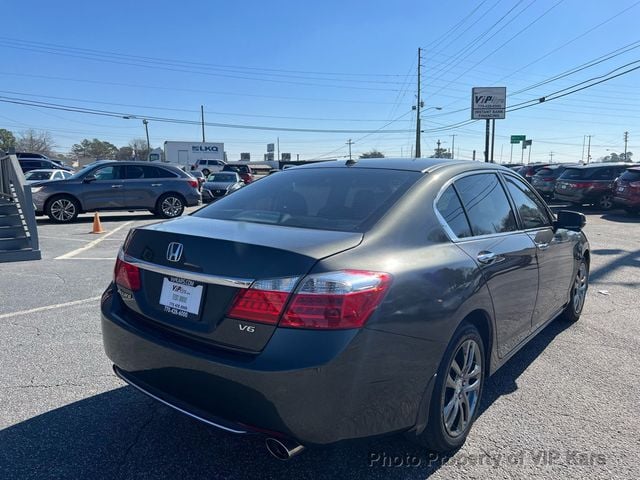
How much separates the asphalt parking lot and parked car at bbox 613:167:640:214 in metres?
12.2

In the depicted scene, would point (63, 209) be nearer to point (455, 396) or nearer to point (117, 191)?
point (117, 191)

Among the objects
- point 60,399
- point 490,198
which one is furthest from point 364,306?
point 60,399

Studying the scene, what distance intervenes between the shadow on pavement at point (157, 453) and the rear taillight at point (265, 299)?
693mm

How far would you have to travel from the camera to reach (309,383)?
1.96 meters

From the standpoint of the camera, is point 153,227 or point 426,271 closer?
point 426,271

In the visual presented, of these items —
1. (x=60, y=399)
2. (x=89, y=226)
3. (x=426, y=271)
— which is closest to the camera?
(x=426, y=271)

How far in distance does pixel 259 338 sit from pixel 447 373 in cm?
105

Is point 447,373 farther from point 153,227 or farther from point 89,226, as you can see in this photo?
point 89,226

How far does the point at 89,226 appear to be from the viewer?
12766mm

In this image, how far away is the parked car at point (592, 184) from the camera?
16.9m

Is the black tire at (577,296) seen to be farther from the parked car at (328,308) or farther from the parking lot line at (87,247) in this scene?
the parking lot line at (87,247)

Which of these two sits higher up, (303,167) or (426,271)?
(303,167)

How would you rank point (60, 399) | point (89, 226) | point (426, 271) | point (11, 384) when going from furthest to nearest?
point (89, 226) < point (11, 384) < point (60, 399) < point (426, 271)

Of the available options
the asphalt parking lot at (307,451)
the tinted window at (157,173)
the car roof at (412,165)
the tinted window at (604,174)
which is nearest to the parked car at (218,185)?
the tinted window at (157,173)
